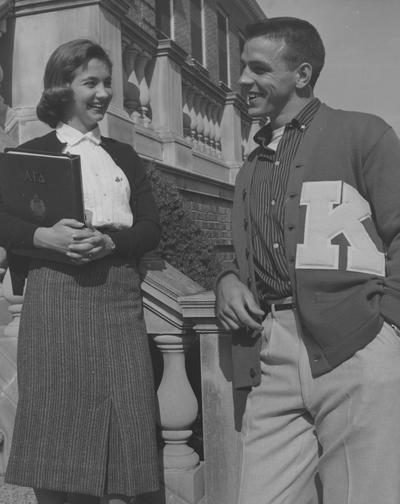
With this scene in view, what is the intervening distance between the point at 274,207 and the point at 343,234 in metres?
0.26

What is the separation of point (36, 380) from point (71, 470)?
0.36m

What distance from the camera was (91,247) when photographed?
89.0 inches

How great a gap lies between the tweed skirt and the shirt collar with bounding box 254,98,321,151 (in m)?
0.77

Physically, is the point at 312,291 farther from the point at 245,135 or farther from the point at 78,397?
the point at 245,135

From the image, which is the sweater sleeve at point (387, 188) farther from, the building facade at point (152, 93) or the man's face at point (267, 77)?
the building facade at point (152, 93)

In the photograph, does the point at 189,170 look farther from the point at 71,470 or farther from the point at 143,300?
the point at 71,470

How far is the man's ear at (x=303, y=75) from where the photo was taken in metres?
2.00

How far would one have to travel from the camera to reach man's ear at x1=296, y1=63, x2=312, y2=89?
2.00m

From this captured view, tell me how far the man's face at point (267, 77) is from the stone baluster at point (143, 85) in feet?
16.7

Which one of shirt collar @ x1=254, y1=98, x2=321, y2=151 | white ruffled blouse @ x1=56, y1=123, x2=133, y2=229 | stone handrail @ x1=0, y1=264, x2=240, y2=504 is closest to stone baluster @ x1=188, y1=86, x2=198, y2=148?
stone handrail @ x1=0, y1=264, x2=240, y2=504

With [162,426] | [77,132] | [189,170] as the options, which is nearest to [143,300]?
[162,426]

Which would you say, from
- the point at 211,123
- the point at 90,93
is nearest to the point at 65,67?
the point at 90,93

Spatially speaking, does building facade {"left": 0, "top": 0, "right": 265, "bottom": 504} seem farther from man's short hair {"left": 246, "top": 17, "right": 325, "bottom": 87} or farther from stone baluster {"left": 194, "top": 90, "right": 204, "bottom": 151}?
man's short hair {"left": 246, "top": 17, "right": 325, "bottom": 87}

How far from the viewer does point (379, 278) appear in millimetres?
1796
